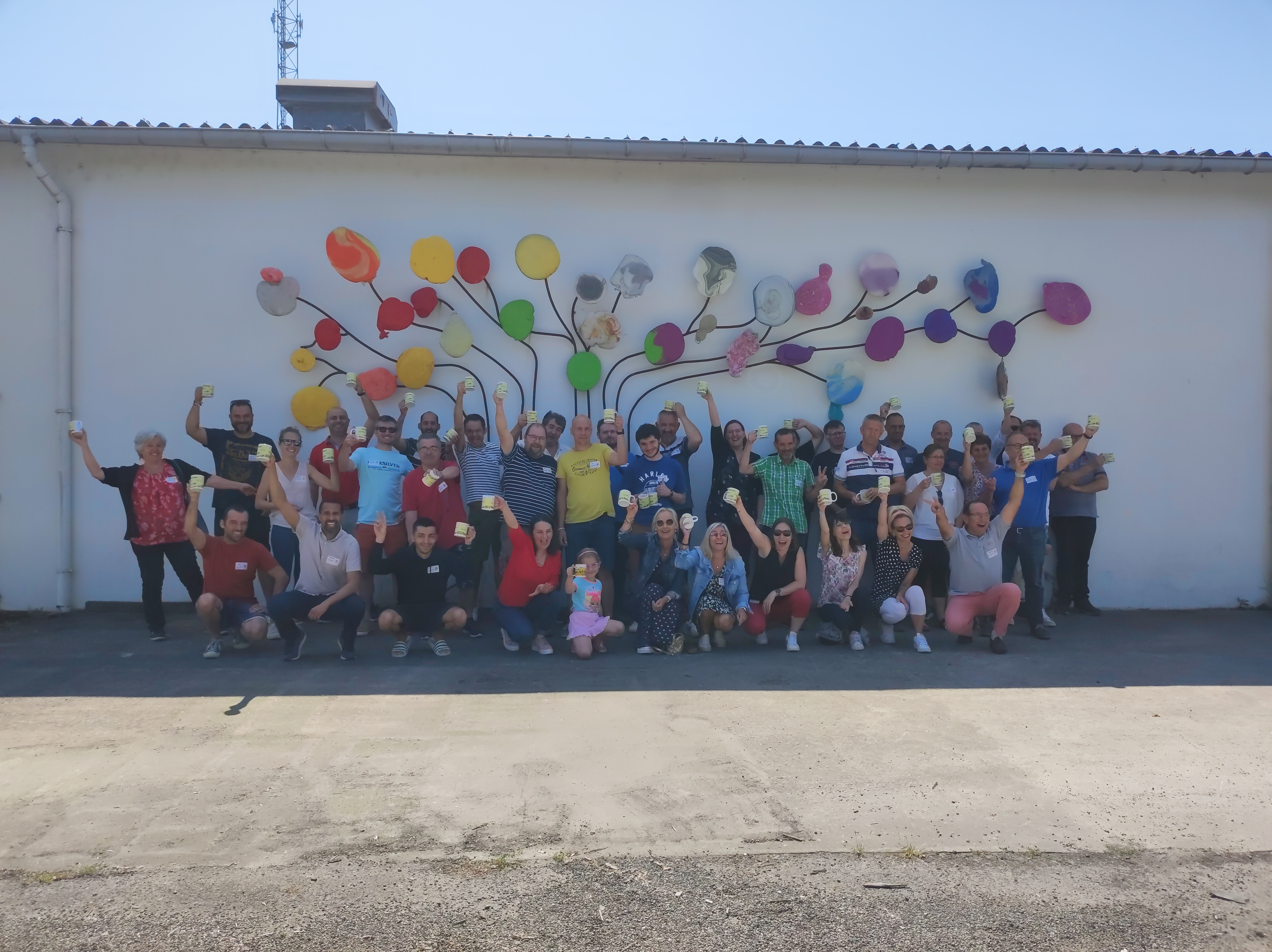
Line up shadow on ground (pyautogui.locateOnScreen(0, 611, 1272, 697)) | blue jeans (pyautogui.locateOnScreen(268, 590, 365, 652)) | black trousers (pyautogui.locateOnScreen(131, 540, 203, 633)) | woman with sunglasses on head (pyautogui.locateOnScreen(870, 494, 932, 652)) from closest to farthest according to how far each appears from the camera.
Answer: shadow on ground (pyautogui.locateOnScreen(0, 611, 1272, 697))
blue jeans (pyautogui.locateOnScreen(268, 590, 365, 652))
woman with sunglasses on head (pyautogui.locateOnScreen(870, 494, 932, 652))
black trousers (pyautogui.locateOnScreen(131, 540, 203, 633))

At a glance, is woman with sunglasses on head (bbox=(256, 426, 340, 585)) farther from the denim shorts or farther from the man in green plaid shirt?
the man in green plaid shirt

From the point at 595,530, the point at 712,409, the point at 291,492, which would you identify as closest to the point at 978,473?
the point at 712,409

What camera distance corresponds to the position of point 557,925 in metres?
2.82

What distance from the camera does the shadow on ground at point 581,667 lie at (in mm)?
5305

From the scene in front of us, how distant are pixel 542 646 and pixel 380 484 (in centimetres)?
177

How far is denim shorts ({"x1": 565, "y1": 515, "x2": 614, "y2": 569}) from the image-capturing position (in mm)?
6742

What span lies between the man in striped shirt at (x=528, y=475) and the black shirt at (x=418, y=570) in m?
0.59

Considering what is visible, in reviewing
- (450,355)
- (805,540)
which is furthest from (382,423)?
(805,540)

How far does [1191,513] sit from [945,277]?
3187 mm

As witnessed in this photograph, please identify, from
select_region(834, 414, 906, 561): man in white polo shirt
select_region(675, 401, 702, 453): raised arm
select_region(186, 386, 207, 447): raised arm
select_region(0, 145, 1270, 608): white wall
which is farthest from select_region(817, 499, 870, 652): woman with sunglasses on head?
select_region(186, 386, 207, 447): raised arm

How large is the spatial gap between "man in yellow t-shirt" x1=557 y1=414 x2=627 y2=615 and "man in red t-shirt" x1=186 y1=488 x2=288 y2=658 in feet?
7.02

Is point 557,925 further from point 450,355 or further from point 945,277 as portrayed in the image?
point 945,277

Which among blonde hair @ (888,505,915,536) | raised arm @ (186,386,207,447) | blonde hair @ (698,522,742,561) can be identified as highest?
raised arm @ (186,386,207,447)

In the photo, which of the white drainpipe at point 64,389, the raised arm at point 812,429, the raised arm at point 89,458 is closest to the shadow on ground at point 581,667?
the white drainpipe at point 64,389
